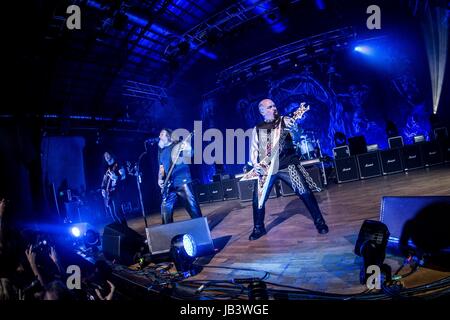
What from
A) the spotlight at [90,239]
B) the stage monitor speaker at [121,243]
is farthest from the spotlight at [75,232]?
the stage monitor speaker at [121,243]

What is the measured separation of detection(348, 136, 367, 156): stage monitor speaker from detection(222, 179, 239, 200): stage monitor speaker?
418 cm

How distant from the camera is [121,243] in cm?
328

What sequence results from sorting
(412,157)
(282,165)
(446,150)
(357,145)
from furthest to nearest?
(357,145) → (412,157) → (446,150) → (282,165)

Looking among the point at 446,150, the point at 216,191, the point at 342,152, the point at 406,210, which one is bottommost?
the point at 216,191

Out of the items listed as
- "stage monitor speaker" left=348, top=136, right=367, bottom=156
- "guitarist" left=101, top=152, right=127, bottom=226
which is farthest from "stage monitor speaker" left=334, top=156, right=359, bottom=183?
"guitarist" left=101, top=152, right=127, bottom=226

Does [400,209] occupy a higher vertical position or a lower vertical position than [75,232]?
higher

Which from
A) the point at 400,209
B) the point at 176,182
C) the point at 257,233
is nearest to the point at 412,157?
the point at 257,233

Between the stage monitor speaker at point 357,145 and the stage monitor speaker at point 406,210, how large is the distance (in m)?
6.21

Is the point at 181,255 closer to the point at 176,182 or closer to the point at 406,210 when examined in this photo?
the point at 176,182

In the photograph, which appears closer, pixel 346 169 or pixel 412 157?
pixel 412 157

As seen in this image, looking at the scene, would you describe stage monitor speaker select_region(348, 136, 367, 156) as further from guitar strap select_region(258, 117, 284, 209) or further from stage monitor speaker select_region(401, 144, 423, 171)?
guitar strap select_region(258, 117, 284, 209)

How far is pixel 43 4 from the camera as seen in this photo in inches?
263

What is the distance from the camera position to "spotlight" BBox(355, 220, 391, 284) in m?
1.55

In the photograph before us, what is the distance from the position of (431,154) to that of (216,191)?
281 inches
